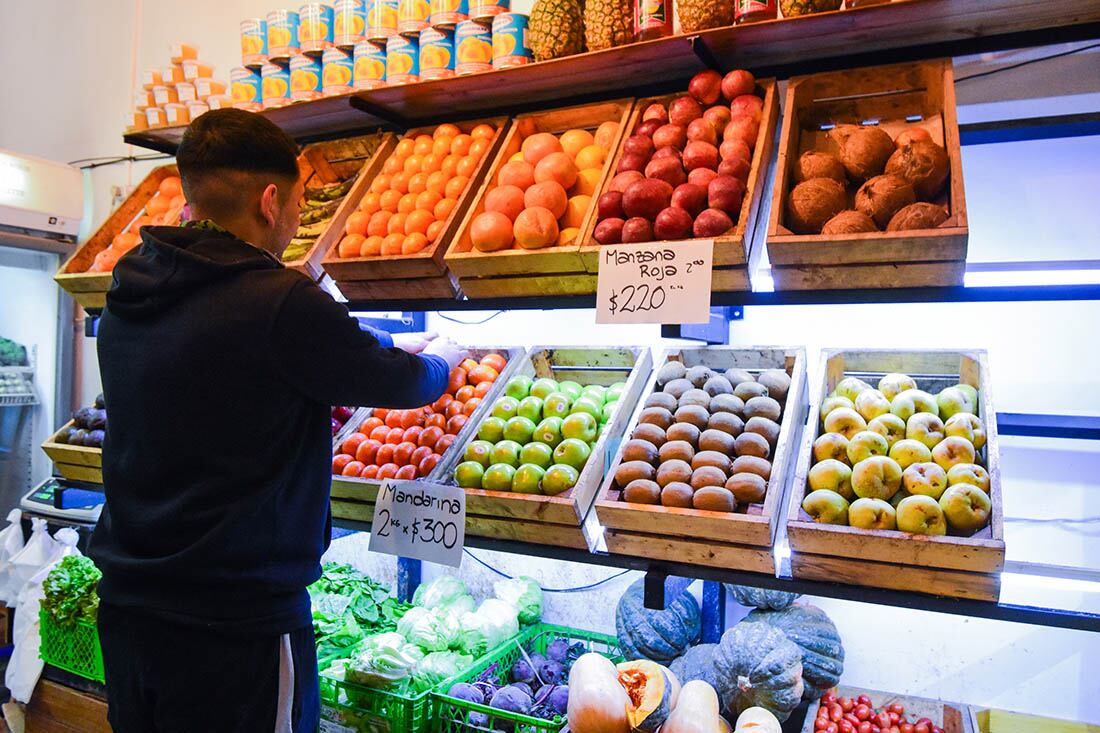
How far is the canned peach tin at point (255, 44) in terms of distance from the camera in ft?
8.93

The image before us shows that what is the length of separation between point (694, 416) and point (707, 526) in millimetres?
343

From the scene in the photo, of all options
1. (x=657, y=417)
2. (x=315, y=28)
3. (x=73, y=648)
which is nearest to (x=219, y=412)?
(x=657, y=417)

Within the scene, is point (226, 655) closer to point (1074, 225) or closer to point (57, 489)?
point (57, 489)

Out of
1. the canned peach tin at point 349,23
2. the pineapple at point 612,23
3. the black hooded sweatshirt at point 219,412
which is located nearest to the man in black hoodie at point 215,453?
the black hooded sweatshirt at point 219,412

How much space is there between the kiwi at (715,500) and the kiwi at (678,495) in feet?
0.08

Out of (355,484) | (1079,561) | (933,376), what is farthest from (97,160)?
(1079,561)

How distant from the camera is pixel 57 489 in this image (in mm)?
2775

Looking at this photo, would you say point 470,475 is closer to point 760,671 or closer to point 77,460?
point 760,671

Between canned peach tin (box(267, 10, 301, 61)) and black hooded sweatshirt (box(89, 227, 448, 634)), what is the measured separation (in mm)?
1309

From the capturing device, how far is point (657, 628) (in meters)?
2.19

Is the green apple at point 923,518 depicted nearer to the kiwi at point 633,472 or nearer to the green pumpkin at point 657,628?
the kiwi at point 633,472

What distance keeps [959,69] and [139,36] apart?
3.90 meters

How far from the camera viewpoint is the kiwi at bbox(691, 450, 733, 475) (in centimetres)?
172

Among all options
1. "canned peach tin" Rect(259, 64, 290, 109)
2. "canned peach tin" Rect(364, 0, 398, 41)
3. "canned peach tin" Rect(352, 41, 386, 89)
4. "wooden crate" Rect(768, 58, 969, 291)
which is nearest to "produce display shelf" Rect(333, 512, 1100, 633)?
"wooden crate" Rect(768, 58, 969, 291)
